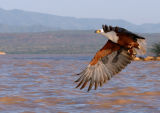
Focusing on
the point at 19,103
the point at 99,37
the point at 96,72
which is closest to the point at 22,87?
the point at 19,103

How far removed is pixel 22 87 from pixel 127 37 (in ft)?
25.0

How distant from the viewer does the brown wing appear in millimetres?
11167

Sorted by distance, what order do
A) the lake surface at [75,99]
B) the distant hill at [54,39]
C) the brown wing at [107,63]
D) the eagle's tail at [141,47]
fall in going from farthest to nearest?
the distant hill at [54,39] < the lake surface at [75,99] < the brown wing at [107,63] < the eagle's tail at [141,47]

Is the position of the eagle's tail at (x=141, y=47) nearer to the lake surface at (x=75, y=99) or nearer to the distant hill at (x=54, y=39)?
the lake surface at (x=75, y=99)

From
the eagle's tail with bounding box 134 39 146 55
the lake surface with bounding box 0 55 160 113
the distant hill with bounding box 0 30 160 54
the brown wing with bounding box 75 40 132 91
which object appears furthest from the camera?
the distant hill with bounding box 0 30 160 54

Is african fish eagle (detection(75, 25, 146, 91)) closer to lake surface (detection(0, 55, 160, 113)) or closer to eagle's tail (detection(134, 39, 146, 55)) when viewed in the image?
eagle's tail (detection(134, 39, 146, 55))

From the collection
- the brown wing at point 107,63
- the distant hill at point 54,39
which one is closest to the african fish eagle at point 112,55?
the brown wing at point 107,63

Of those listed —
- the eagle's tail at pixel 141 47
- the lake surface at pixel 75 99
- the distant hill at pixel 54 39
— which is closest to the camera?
the eagle's tail at pixel 141 47

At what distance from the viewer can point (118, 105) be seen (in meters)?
12.9

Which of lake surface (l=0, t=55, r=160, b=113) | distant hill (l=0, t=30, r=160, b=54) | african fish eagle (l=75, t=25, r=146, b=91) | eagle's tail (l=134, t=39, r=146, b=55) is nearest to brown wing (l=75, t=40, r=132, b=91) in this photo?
african fish eagle (l=75, t=25, r=146, b=91)

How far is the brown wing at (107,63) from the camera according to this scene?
11.2 metres

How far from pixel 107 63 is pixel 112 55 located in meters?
0.24

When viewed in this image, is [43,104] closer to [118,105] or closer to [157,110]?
[118,105]

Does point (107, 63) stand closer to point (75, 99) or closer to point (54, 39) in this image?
point (75, 99)
